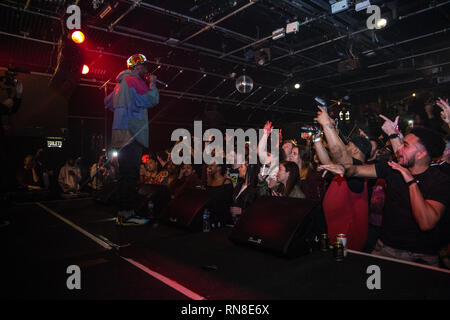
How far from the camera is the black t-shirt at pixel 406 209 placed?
1.94m

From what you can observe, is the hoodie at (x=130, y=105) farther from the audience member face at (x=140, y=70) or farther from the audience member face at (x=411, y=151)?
the audience member face at (x=411, y=151)

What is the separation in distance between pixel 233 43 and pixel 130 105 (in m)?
5.09

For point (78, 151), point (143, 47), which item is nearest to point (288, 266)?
point (143, 47)

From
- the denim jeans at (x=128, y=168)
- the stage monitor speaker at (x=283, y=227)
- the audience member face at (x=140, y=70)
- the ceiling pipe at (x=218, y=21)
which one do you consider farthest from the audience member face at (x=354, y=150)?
the ceiling pipe at (x=218, y=21)

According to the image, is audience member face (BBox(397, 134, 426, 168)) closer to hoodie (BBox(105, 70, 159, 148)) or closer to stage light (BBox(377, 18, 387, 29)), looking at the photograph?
hoodie (BBox(105, 70, 159, 148))

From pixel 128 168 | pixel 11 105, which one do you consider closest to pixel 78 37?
pixel 11 105

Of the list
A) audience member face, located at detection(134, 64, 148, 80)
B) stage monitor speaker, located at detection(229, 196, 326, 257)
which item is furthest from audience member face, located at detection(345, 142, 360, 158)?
audience member face, located at detection(134, 64, 148, 80)

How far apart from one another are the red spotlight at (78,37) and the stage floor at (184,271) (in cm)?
312

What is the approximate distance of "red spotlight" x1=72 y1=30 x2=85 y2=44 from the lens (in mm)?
4223

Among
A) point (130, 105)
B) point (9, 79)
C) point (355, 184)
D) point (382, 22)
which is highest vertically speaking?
point (382, 22)

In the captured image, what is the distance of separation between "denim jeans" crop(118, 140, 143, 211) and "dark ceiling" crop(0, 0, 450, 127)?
266 cm

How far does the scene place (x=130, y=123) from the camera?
2.91 metres

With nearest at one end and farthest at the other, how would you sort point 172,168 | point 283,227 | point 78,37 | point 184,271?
point 184,271
point 283,227
point 78,37
point 172,168

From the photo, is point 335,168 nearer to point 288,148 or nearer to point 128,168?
point 128,168
